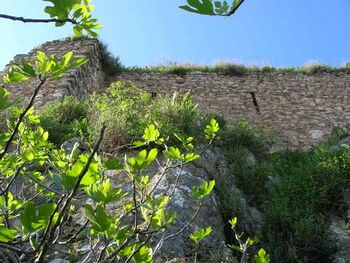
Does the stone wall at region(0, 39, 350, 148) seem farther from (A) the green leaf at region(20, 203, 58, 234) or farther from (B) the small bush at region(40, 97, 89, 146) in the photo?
(A) the green leaf at region(20, 203, 58, 234)

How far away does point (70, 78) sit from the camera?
24.5ft

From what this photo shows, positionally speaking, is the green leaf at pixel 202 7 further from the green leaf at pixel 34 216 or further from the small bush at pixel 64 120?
the small bush at pixel 64 120

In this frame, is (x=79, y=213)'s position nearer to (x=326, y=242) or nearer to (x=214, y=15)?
(x=326, y=242)

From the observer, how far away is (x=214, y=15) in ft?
2.86

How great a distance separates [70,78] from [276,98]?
3802 millimetres

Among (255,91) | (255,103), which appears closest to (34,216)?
(255,103)

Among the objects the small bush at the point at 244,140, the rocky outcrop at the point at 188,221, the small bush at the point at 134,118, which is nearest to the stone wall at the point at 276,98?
the small bush at the point at 244,140

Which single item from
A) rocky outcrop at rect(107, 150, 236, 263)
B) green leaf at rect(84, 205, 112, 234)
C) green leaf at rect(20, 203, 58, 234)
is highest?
green leaf at rect(20, 203, 58, 234)

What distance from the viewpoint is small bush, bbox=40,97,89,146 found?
17.6 ft

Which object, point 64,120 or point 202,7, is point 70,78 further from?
point 202,7

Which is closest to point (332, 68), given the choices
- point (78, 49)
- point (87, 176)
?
point (78, 49)

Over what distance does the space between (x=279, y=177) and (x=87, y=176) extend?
16.0 ft

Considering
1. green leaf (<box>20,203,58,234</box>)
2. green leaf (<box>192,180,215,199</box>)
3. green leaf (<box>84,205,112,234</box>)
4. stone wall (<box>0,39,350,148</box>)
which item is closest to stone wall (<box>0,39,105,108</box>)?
stone wall (<box>0,39,350,148</box>)

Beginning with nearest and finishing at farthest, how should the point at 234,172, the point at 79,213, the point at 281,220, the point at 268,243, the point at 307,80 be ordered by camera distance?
1. the point at 79,213
2. the point at 268,243
3. the point at 281,220
4. the point at 234,172
5. the point at 307,80
